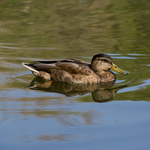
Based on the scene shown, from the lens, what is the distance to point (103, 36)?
1413 centimetres

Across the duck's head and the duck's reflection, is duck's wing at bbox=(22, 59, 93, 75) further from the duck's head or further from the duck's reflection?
the duck's reflection

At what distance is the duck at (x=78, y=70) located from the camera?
9.04 meters

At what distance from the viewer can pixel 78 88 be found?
8.72 m

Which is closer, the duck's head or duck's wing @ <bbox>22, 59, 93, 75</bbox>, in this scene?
duck's wing @ <bbox>22, 59, 93, 75</bbox>

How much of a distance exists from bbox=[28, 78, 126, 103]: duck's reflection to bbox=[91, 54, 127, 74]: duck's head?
0.46 metres

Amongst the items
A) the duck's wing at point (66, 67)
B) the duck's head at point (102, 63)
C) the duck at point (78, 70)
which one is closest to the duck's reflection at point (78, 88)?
the duck at point (78, 70)

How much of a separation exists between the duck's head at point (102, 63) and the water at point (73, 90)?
472mm

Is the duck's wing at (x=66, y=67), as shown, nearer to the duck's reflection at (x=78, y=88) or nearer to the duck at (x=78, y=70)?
the duck at (x=78, y=70)

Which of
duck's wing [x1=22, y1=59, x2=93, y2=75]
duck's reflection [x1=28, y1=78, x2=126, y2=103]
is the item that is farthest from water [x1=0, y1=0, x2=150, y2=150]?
duck's wing [x1=22, y1=59, x2=93, y2=75]

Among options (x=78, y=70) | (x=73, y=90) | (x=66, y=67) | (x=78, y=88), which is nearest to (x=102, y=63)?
(x=78, y=70)

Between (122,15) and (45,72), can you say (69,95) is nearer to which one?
(45,72)

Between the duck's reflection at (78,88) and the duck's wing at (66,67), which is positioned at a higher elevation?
the duck's wing at (66,67)

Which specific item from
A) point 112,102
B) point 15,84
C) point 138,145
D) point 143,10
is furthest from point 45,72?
point 143,10

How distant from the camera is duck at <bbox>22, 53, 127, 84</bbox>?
29.7 feet
